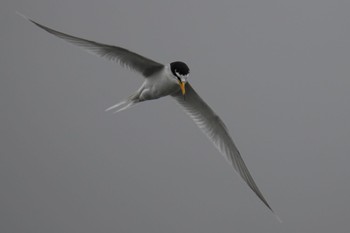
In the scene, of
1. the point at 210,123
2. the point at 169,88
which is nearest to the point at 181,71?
the point at 169,88

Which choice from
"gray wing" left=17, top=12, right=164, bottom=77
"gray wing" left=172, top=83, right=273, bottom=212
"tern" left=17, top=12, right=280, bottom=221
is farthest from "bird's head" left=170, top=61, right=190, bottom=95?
"gray wing" left=172, top=83, right=273, bottom=212

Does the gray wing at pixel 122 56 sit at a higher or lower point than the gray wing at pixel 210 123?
higher

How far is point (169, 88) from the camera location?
5.65 feet

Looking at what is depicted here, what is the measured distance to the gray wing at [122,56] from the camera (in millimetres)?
1551

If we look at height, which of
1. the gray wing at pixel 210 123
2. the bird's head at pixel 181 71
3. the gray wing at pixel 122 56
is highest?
the gray wing at pixel 122 56

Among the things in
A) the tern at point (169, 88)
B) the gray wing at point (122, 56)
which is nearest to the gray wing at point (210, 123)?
the tern at point (169, 88)

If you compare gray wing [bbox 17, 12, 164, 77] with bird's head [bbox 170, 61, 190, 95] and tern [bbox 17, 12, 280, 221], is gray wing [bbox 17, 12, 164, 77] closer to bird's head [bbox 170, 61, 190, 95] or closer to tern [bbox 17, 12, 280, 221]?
tern [bbox 17, 12, 280, 221]

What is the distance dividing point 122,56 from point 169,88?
0.19 m

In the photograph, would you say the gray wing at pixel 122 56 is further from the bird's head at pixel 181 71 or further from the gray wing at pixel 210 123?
the gray wing at pixel 210 123

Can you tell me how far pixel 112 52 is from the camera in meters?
1.67

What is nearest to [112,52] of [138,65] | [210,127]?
[138,65]

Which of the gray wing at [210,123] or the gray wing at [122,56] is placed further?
the gray wing at [210,123]

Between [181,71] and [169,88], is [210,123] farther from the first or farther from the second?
[181,71]

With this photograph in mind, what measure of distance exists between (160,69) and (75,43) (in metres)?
0.35
